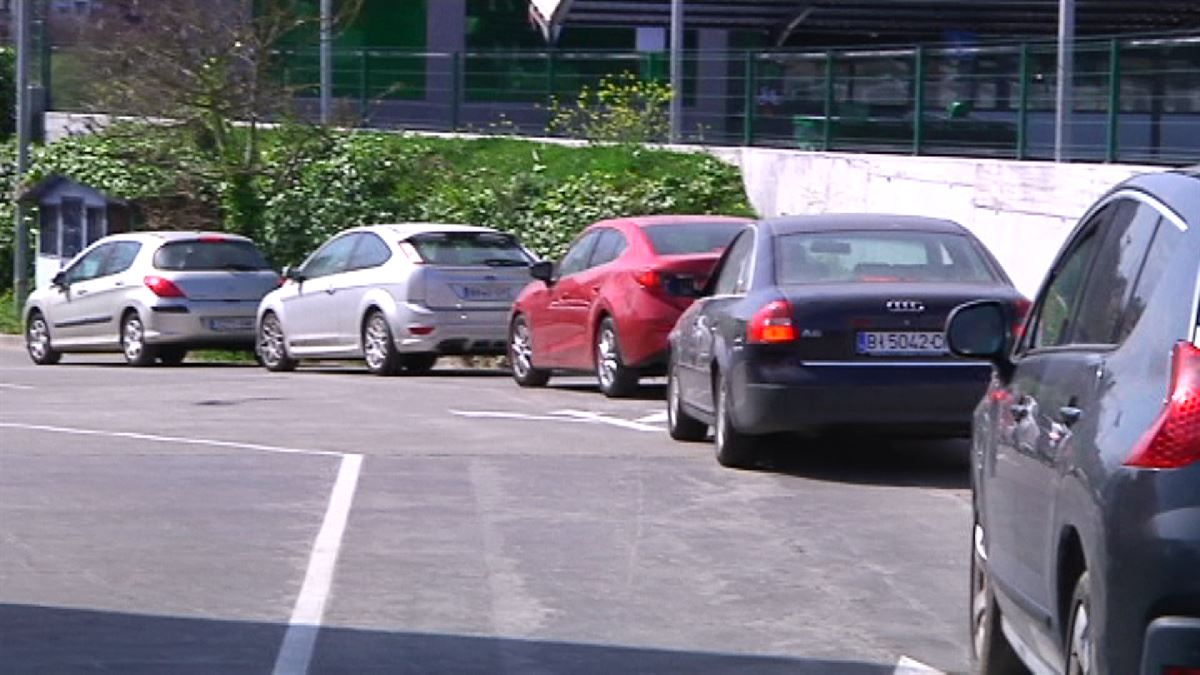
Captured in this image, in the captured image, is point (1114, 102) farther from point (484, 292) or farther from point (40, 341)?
point (40, 341)

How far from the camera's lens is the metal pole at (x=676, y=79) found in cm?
3181

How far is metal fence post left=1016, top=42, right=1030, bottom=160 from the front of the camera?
23062 mm

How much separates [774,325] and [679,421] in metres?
2.58

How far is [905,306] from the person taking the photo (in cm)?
1311

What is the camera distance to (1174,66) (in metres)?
20.3

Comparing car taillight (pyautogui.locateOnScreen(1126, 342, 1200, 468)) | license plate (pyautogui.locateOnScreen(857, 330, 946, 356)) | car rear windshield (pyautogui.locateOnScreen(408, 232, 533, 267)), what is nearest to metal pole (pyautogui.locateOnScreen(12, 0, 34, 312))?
car rear windshield (pyautogui.locateOnScreen(408, 232, 533, 267))

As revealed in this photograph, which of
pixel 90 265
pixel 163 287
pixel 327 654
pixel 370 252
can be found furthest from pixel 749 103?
pixel 327 654

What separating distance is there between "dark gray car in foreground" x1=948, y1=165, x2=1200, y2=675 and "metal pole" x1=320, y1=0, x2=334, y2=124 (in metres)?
28.6

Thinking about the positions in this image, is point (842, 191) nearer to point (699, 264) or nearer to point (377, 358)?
point (377, 358)

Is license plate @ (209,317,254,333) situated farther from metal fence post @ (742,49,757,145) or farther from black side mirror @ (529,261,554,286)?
black side mirror @ (529,261,554,286)

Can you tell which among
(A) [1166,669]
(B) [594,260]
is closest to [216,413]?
(B) [594,260]

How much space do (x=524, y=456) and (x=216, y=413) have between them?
4.18m

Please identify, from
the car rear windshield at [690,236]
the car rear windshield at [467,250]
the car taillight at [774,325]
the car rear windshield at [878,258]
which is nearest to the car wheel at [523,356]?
the car rear windshield at [467,250]

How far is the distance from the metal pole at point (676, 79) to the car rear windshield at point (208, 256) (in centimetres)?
688
